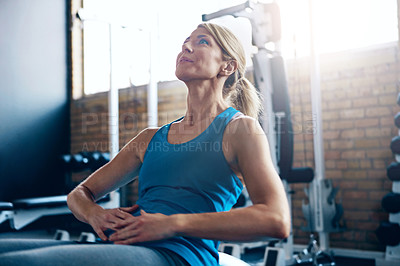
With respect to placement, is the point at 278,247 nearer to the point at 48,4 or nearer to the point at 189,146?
the point at 189,146

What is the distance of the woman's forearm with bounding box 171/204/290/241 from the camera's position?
76 cm

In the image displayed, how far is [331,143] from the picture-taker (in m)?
2.98

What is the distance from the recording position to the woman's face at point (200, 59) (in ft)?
3.59

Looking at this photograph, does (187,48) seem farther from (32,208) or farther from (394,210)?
(32,208)

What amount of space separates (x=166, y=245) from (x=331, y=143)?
241cm

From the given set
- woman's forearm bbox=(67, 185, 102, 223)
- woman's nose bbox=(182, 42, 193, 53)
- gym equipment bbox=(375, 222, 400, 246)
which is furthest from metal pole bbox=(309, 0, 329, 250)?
woman's forearm bbox=(67, 185, 102, 223)

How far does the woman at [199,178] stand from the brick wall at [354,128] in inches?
73.3

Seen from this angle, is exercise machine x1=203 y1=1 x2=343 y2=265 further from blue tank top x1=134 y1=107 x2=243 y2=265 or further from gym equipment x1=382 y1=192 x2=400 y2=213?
blue tank top x1=134 y1=107 x2=243 y2=265

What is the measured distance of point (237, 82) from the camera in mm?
1253

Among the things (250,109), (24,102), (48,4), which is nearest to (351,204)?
(250,109)

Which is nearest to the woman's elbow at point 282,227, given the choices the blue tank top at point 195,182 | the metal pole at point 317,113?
the blue tank top at point 195,182

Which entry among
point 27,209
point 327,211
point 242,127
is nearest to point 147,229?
point 242,127

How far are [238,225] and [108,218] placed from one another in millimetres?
343

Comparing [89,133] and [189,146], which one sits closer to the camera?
[189,146]
